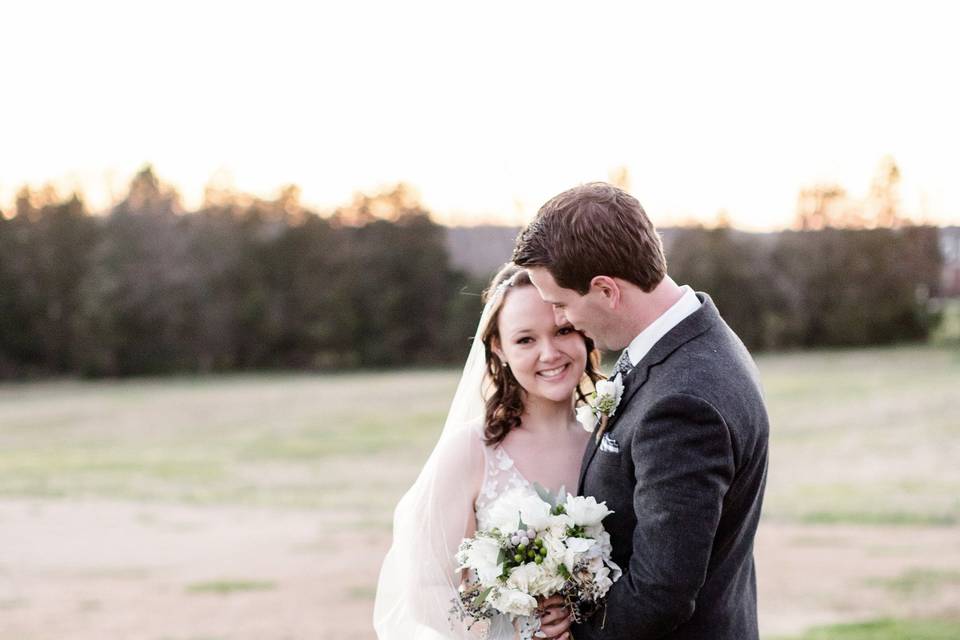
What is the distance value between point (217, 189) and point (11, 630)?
123 feet

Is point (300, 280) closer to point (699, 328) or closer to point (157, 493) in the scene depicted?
point (157, 493)

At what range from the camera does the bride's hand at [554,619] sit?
2.68 metres

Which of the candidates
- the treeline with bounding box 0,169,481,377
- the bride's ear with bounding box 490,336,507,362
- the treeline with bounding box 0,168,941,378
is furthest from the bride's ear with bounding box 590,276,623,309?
the treeline with bounding box 0,169,481,377

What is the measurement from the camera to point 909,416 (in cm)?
2502

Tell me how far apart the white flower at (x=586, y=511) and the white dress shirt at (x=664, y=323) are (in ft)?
1.19

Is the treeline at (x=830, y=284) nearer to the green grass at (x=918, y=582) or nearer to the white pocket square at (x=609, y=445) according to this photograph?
the green grass at (x=918, y=582)

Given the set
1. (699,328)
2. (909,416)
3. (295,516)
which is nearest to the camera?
(699,328)

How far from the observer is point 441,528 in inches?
133

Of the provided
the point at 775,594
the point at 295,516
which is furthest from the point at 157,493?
the point at 775,594

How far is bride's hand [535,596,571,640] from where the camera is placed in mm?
2682

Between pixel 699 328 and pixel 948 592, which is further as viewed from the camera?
pixel 948 592

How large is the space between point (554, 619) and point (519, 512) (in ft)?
0.92

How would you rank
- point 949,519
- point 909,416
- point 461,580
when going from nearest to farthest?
point 461,580 → point 949,519 → point 909,416

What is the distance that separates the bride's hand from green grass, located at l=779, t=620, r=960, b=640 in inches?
203
